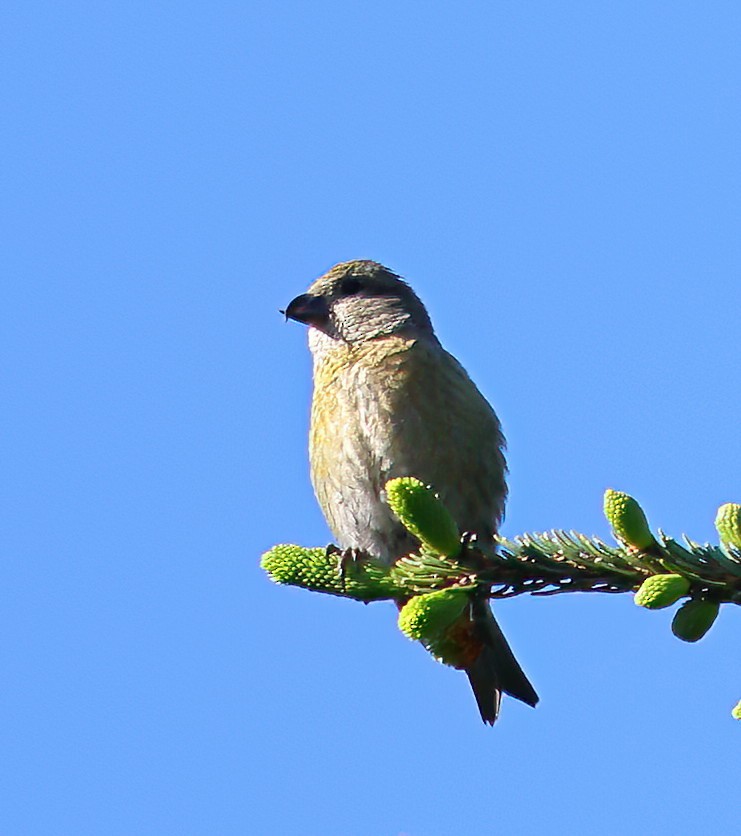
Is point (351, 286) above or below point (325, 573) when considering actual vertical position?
above

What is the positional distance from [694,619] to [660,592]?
0.09 meters

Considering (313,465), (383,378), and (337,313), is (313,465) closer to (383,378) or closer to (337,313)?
(383,378)

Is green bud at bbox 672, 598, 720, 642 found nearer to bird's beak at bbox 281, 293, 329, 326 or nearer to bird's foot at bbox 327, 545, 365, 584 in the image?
bird's foot at bbox 327, 545, 365, 584

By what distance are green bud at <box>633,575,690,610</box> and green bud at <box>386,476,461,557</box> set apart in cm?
46

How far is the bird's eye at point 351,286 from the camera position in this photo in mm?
5680

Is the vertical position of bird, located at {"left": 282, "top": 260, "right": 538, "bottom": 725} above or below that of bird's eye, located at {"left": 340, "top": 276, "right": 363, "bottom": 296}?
below

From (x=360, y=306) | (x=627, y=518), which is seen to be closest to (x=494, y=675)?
(x=360, y=306)

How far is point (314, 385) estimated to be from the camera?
202 inches

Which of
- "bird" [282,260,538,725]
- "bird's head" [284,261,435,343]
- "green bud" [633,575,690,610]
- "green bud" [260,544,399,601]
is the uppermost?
"bird's head" [284,261,435,343]

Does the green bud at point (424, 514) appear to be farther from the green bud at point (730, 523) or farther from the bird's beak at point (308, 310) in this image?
the bird's beak at point (308, 310)

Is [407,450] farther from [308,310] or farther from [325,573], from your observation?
[325,573]

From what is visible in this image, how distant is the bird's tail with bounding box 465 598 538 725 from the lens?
4215 millimetres

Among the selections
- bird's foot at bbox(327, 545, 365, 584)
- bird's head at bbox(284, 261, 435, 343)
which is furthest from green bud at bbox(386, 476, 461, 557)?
bird's head at bbox(284, 261, 435, 343)

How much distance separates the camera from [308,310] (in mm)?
5605
